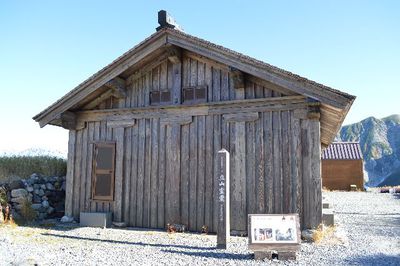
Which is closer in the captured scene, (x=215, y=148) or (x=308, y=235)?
(x=308, y=235)

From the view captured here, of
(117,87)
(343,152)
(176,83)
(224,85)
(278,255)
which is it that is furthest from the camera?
(343,152)

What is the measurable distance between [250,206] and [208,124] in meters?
2.41

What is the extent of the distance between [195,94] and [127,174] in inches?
119

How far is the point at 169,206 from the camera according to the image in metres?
9.94

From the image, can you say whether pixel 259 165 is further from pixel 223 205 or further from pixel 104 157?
pixel 104 157

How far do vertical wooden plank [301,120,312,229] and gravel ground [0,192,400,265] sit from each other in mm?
713

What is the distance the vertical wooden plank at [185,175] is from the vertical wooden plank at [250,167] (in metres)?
1.62

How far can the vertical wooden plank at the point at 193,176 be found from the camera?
9656mm

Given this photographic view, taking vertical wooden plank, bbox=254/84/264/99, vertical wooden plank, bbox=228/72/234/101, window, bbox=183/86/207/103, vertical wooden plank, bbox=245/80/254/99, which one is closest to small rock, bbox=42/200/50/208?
window, bbox=183/86/207/103

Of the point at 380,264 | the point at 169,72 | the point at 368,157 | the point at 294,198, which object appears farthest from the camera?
the point at 368,157

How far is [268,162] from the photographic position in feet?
29.8

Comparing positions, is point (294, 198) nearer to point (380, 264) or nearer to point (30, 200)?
point (380, 264)

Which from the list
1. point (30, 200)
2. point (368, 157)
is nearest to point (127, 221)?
point (30, 200)

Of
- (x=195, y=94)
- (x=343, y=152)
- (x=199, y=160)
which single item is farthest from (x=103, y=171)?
(x=343, y=152)
